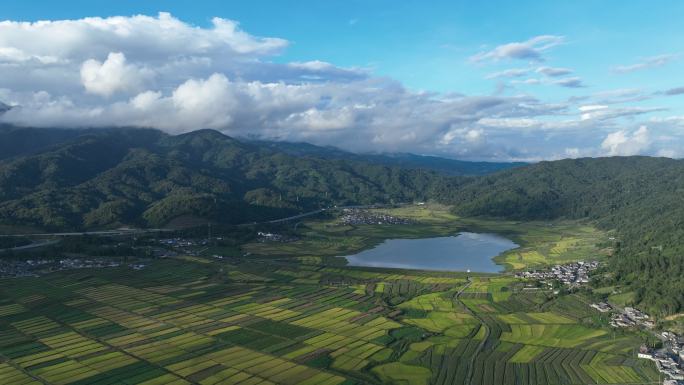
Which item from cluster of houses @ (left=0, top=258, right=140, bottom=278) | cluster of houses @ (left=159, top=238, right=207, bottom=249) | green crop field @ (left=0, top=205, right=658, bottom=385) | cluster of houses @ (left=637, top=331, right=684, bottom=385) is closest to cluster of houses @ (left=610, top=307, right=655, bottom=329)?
green crop field @ (left=0, top=205, right=658, bottom=385)

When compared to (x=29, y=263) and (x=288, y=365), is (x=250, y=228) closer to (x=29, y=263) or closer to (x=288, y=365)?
(x=29, y=263)

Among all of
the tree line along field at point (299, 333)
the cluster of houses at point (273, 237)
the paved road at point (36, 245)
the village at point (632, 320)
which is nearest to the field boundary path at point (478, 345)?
the tree line along field at point (299, 333)

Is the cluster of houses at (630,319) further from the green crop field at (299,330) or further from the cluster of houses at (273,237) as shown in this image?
the cluster of houses at (273,237)

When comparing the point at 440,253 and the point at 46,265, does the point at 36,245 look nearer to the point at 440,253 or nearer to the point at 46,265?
the point at 46,265

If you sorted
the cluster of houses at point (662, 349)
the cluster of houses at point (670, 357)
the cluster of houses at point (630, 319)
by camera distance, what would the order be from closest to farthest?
the cluster of houses at point (670, 357) < the cluster of houses at point (662, 349) < the cluster of houses at point (630, 319)

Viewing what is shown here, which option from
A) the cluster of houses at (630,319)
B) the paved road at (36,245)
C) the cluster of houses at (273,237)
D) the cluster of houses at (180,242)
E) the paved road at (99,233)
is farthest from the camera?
the cluster of houses at (273,237)

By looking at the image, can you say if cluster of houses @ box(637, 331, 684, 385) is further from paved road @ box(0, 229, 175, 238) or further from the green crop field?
paved road @ box(0, 229, 175, 238)

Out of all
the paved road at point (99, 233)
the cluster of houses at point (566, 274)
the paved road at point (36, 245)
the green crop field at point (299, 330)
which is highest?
the cluster of houses at point (566, 274)

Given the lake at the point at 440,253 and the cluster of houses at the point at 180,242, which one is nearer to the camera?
the lake at the point at 440,253
